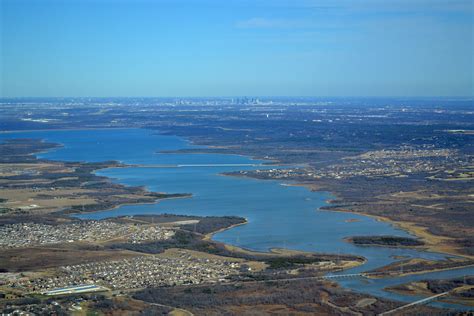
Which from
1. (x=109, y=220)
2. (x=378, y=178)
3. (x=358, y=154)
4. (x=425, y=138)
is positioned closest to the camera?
(x=109, y=220)

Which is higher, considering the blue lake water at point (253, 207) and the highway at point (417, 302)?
the blue lake water at point (253, 207)

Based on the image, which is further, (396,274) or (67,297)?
(396,274)

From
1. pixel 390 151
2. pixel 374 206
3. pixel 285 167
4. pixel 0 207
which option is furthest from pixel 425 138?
pixel 0 207

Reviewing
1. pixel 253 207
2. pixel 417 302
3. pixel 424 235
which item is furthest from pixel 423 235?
pixel 417 302

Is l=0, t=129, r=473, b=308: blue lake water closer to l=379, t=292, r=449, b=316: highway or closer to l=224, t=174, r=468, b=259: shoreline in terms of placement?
l=224, t=174, r=468, b=259: shoreline

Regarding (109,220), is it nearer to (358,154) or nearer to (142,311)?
(142,311)

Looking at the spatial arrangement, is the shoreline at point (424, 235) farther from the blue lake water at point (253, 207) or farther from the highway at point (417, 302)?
the highway at point (417, 302)

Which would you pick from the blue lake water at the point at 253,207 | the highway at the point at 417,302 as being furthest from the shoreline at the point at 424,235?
the highway at the point at 417,302

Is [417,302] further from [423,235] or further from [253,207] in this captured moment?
[253,207]
